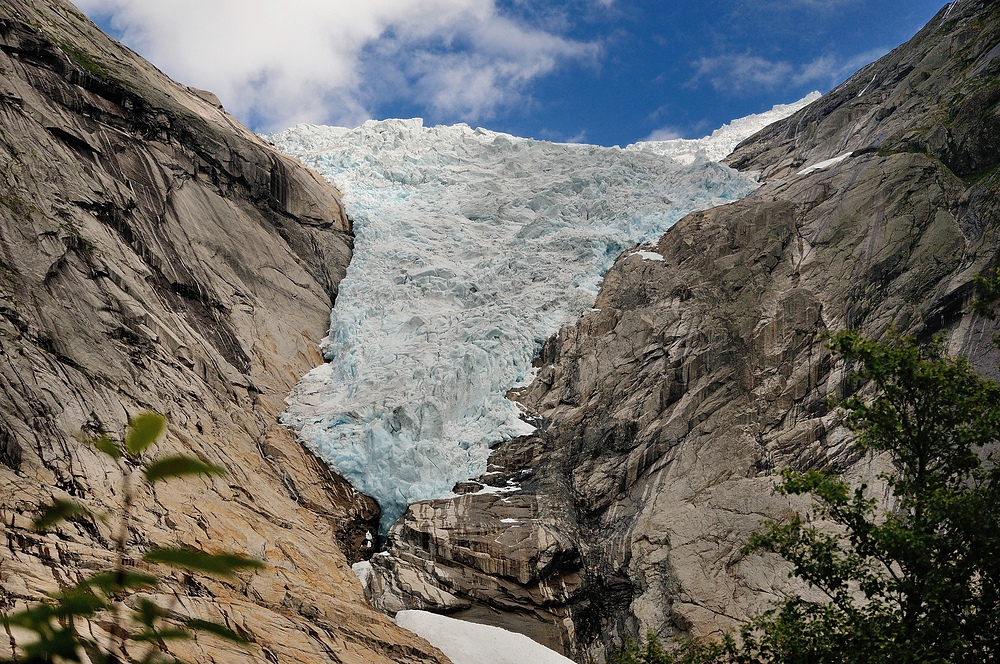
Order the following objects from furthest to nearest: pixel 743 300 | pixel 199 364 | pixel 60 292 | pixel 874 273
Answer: pixel 743 300 < pixel 874 273 < pixel 199 364 < pixel 60 292

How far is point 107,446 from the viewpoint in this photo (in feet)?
8.12

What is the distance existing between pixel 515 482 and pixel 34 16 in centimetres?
2333

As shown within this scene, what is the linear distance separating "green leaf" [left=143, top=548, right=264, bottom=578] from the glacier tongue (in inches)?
895

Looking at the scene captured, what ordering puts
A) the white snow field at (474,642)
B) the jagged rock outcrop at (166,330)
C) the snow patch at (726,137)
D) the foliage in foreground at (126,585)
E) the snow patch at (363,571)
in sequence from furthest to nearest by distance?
1. the snow patch at (726,137)
2. the snow patch at (363,571)
3. the white snow field at (474,642)
4. the jagged rock outcrop at (166,330)
5. the foliage in foreground at (126,585)

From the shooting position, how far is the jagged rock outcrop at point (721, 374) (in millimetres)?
22250

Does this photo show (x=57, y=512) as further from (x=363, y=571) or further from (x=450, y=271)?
(x=450, y=271)

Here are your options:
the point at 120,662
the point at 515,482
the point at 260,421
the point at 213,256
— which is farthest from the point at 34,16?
the point at 120,662

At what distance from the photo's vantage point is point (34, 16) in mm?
28828

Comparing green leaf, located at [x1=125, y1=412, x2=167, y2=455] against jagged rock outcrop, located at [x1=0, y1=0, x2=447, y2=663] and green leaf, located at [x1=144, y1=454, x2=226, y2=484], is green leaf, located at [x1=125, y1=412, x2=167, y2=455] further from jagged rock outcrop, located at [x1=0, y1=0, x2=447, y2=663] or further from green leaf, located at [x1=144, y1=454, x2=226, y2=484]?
jagged rock outcrop, located at [x1=0, y1=0, x2=447, y2=663]

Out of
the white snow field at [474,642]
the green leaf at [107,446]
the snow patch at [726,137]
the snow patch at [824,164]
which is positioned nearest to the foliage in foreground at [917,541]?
the white snow field at [474,642]

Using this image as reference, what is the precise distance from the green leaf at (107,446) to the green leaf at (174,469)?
0.23m

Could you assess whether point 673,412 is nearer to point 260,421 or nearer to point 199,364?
point 260,421

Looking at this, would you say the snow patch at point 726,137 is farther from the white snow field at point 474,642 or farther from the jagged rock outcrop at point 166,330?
the white snow field at point 474,642

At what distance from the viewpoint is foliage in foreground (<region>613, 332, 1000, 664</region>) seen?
11484mm
